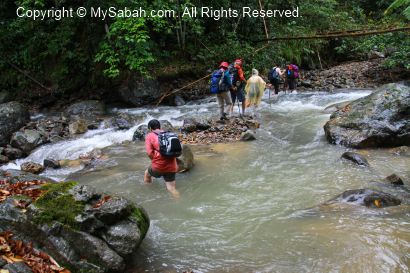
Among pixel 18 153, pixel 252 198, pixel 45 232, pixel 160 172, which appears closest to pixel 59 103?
pixel 18 153

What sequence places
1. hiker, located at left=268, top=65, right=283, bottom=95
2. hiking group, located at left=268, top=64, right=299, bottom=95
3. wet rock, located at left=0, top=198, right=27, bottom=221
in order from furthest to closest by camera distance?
1. hiking group, located at left=268, top=64, right=299, bottom=95
2. hiker, located at left=268, top=65, right=283, bottom=95
3. wet rock, located at left=0, top=198, right=27, bottom=221

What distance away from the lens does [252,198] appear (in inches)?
298

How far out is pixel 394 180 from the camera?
299 inches

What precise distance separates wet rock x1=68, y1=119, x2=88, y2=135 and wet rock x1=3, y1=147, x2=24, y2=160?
2.22m

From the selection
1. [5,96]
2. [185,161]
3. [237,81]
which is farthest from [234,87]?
[5,96]

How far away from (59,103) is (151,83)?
4.40 metres

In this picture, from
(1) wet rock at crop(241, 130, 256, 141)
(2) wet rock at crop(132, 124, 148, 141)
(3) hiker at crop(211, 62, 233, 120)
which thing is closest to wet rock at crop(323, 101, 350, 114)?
(3) hiker at crop(211, 62, 233, 120)

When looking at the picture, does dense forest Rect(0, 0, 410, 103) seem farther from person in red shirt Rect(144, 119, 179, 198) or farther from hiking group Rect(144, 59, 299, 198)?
person in red shirt Rect(144, 119, 179, 198)

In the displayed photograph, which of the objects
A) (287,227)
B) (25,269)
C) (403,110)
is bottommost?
(287,227)

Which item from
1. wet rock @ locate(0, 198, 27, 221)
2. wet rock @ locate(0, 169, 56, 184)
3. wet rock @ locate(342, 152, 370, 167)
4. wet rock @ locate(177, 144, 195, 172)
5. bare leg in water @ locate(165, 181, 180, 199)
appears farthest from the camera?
wet rock @ locate(177, 144, 195, 172)

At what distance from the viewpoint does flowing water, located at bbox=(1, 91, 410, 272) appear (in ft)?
17.2

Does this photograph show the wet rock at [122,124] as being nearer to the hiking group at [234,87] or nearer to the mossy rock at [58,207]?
the hiking group at [234,87]

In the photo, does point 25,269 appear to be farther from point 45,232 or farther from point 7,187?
point 7,187

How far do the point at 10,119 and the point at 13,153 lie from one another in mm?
2869
